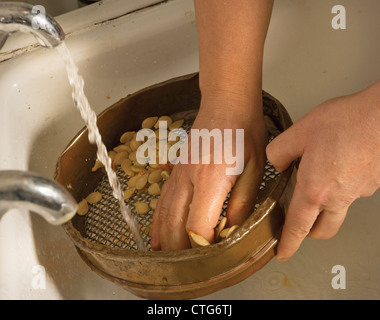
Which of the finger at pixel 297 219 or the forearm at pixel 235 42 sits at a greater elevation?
the forearm at pixel 235 42

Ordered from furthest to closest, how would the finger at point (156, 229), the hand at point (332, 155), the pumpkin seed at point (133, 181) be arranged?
the pumpkin seed at point (133, 181)
the finger at point (156, 229)
the hand at point (332, 155)

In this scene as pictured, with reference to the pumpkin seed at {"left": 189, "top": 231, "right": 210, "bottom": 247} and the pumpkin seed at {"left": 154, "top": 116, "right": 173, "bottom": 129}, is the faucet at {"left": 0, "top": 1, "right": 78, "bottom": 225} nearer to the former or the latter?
the pumpkin seed at {"left": 189, "top": 231, "right": 210, "bottom": 247}

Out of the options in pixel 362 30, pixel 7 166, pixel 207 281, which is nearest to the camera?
pixel 207 281

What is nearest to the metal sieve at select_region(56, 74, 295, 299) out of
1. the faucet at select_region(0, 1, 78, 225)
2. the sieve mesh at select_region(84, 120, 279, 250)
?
the sieve mesh at select_region(84, 120, 279, 250)

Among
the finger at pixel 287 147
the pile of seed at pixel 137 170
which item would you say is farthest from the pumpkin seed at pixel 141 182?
the finger at pixel 287 147

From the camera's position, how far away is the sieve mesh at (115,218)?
2.27ft

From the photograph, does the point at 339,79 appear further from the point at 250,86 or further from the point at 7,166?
the point at 7,166

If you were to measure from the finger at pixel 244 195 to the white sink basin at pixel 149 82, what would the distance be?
10.9 inches

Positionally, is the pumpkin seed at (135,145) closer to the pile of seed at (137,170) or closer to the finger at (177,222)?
the pile of seed at (137,170)

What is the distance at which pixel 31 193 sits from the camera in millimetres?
323

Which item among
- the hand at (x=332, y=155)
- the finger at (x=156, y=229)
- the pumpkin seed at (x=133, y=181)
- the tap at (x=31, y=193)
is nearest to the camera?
the tap at (x=31, y=193)

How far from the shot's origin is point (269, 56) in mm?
909
